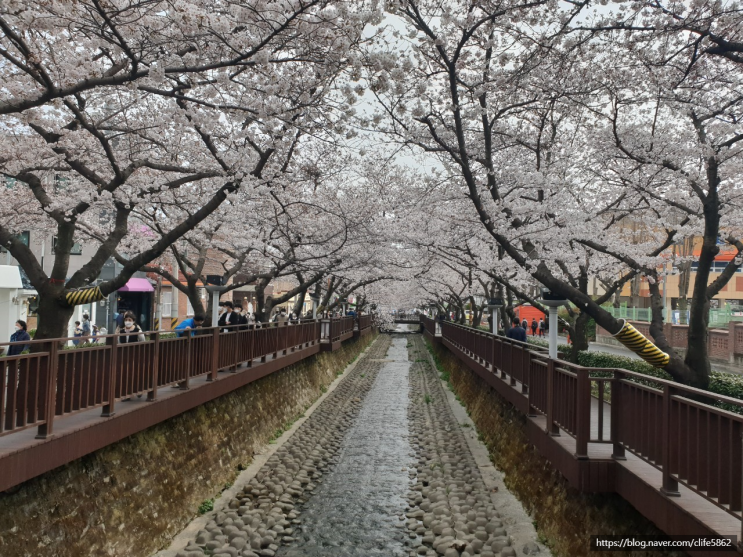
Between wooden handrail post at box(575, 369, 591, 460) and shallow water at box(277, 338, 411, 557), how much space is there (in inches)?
131

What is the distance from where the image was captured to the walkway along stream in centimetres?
786

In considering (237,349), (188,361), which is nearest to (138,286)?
(237,349)

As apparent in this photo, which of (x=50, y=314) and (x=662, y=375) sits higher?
(x=50, y=314)

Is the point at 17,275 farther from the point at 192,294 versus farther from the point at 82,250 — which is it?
the point at 192,294

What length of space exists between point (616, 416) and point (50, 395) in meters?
5.26

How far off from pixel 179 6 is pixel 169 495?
5.96m

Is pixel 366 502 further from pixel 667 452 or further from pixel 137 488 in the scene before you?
pixel 667 452

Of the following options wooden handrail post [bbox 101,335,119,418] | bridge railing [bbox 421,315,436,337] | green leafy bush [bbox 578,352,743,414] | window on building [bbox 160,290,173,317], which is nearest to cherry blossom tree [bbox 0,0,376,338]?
wooden handrail post [bbox 101,335,119,418]

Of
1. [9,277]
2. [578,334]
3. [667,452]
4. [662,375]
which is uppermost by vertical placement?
[9,277]

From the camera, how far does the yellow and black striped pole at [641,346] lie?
27.3 ft

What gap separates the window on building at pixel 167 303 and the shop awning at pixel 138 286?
3690 mm

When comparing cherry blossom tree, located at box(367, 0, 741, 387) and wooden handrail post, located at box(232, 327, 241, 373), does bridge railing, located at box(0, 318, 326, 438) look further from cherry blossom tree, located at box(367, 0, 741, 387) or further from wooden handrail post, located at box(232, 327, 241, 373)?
cherry blossom tree, located at box(367, 0, 741, 387)

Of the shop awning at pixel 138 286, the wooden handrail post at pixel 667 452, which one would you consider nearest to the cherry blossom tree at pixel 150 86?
the wooden handrail post at pixel 667 452

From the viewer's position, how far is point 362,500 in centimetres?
1016
